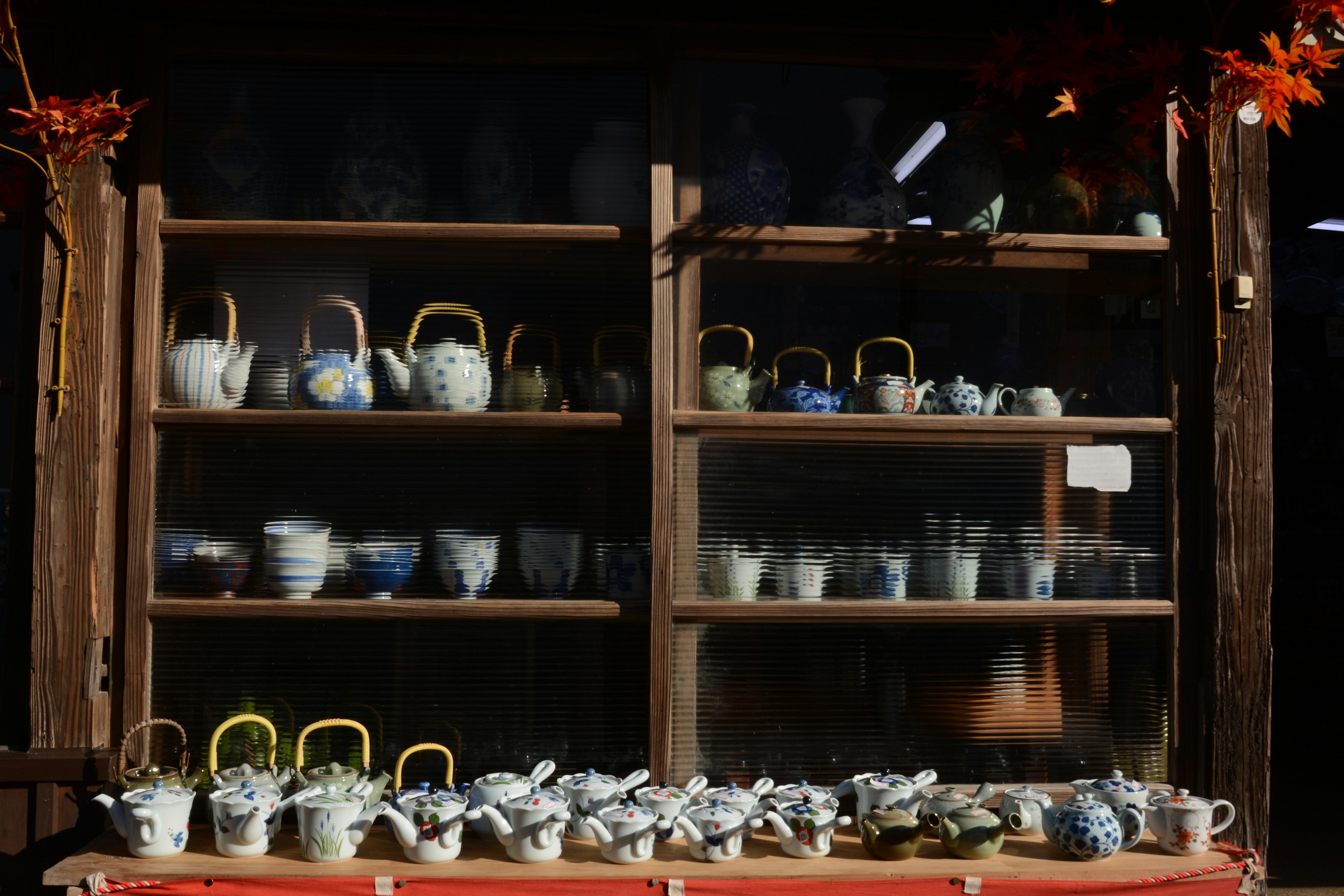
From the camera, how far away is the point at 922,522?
2.06 metres

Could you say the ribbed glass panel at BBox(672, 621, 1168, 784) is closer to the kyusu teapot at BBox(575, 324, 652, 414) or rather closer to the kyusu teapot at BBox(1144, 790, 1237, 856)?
the kyusu teapot at BBox(1144, 790, 1237, 856)

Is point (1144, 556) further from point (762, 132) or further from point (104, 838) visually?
point (104, 838)

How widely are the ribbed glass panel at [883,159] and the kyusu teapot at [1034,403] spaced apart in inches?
13.1

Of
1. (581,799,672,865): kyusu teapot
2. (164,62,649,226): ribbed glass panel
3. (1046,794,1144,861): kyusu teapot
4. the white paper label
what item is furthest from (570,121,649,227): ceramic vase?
(1046,794,1144,861): kyusu teapot

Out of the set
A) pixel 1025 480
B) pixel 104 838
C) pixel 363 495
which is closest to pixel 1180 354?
pixel 1025 480

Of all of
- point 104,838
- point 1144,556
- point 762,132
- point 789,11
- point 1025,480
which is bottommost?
point 104,838

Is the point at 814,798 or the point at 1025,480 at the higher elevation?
the point at 1025,480

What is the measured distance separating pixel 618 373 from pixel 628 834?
852 mm

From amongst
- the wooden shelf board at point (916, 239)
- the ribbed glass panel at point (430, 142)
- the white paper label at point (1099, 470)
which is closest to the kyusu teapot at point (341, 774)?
the ribbed glass panel at point (430, 142)

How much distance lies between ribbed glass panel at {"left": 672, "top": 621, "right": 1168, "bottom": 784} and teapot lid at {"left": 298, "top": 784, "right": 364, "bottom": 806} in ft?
2.03

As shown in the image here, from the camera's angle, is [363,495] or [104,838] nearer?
[104,838]

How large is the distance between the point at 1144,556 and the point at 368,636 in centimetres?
155

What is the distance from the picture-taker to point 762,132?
2.09 m

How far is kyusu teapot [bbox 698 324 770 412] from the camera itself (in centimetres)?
204
